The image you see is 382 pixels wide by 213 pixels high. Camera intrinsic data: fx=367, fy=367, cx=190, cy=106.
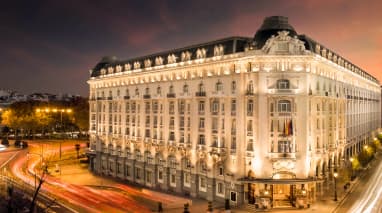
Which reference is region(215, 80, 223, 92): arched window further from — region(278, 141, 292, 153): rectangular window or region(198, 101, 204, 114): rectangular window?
region(278, 141, 292, 153): rectangular window

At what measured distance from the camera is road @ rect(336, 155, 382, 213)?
5519 cm

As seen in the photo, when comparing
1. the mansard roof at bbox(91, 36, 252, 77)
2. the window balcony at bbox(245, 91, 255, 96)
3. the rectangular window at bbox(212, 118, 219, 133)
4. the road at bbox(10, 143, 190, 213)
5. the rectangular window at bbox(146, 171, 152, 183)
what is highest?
the mansard roof at bbox(91, 36, 252, 77)

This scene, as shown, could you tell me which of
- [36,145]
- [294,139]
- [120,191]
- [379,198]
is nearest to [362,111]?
[379,198]

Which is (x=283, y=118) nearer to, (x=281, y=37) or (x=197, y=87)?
(x=281, y=37)

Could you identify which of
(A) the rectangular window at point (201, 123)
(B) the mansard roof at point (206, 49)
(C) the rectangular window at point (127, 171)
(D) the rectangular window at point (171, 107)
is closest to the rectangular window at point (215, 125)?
(A) the rectangular window at point (201, 123)

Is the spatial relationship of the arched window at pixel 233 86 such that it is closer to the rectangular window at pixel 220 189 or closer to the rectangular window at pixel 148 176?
the rectangular window at pixel 220 189

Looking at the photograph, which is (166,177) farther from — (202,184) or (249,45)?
(249,45)

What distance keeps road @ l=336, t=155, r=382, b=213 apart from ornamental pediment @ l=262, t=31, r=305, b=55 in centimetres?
2497

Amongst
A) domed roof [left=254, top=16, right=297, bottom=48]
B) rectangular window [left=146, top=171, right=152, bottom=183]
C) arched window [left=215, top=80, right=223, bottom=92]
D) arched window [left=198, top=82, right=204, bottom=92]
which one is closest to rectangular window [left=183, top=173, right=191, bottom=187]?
rectangular window [left=146, top=171, right=152, bottom=183]

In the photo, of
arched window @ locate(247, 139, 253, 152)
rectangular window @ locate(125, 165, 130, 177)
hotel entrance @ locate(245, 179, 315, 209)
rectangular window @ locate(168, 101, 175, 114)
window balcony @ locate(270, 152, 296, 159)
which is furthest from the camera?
rectangular window @ locate(125, 165, 130, 177)

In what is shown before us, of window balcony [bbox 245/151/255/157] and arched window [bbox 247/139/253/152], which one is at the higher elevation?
arched window [bbox 247/139/253/152]

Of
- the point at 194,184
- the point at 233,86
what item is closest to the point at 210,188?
the point at 194,184

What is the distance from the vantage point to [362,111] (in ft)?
337

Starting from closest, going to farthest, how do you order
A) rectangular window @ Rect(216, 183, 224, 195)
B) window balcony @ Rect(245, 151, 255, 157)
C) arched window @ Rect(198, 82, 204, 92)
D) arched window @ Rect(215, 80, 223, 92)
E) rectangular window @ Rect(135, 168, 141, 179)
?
window balcony @ Rect(245, 151, 255, 157) → rectangular window @ Rect(216, 183, 224, 195) → arched window @ Rect(215, 80, 223, 92) → arched window @ Rect(198, 82, 204, 92) → rectangular window @ Rect(135, 168, 141, 179)
